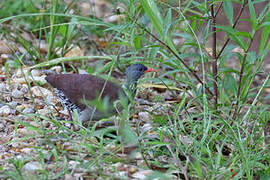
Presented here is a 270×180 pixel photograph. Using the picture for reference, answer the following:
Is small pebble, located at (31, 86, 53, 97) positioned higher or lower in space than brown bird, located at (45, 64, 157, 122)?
lower

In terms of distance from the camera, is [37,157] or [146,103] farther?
[146,103]

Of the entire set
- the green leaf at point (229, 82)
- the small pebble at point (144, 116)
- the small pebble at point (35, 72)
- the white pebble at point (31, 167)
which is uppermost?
the green leaf at point (229, 82)

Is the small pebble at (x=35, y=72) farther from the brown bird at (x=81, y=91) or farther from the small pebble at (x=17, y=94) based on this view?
the brown bird at (x=81, y=91)

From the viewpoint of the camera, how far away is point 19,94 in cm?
376

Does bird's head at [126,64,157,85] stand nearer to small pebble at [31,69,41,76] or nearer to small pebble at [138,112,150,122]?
small pebble at [138,112,150,122]

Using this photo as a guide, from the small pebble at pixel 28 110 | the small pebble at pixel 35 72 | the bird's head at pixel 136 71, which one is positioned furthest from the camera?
the small pebble at pixel 35 72

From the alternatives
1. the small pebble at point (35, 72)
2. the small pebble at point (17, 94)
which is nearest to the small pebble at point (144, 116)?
the small pebble at point (17, 94)

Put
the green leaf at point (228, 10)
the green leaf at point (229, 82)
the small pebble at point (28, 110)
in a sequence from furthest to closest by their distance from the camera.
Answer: the small pebble at point (28, 110), the green leaf at point (229, 82), the green leaf at point (228, 10)

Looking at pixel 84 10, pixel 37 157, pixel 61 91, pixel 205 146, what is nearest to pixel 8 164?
pixel 37 157

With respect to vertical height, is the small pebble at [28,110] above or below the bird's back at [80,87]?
below

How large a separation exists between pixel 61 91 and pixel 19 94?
45 centimetres

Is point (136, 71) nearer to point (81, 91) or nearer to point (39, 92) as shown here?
point (81, 91)

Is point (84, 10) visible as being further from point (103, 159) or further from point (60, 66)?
point (103, 159)

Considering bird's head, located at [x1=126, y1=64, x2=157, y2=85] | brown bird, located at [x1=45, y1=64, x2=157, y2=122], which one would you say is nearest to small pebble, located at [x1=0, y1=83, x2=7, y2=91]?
brown bird, located at [x1=45, y1=64, x2=157, y2=122]
